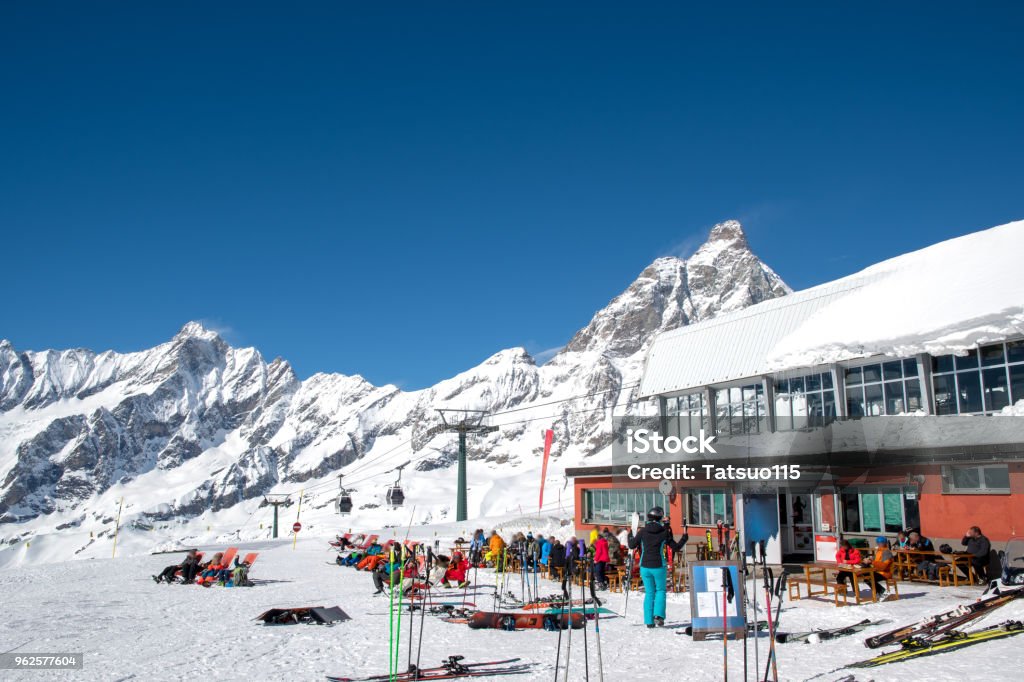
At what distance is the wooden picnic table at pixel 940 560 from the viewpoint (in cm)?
1548

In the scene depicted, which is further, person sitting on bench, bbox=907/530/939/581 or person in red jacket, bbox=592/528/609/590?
person in red jacket, bbox=592/528/609/590

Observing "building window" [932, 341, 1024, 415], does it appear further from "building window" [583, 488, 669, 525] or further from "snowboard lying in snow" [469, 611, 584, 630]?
"snowboard lying in snow" [469, 611, 584, 630]

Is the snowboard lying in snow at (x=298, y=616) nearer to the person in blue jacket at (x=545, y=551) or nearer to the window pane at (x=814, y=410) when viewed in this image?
the person in blue jacket at (x=545, y=551)

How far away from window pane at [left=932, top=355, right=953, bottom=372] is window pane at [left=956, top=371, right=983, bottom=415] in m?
0.40

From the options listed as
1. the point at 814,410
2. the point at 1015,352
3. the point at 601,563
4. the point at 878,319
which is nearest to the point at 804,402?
the point at 814,410

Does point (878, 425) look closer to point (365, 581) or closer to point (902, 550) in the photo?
point (902, 550)

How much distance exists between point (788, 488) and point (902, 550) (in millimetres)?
7393

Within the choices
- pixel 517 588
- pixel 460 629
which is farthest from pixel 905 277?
pixel 460 629

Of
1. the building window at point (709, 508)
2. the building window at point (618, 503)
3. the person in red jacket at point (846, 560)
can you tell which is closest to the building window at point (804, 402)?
the building window at point (709, 508)

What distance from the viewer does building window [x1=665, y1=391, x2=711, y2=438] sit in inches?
1361

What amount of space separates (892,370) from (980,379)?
3.11 meters

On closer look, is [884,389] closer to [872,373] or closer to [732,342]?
[872,373]

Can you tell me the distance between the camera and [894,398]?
2555 centimetres

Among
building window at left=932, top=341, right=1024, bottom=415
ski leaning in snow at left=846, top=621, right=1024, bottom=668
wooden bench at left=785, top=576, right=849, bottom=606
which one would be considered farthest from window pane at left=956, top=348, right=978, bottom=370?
ski leaning in snow at left=846, top=621, right=1024, bottom=668
